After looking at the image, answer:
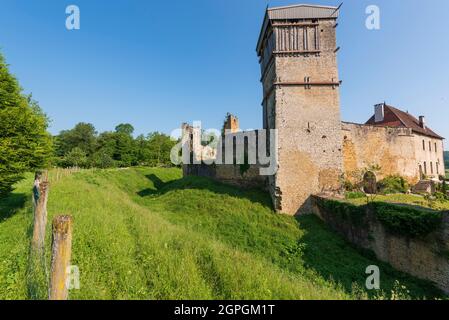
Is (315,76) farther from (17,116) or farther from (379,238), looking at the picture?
(17,116)

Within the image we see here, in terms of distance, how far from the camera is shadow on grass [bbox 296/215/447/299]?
282 inches

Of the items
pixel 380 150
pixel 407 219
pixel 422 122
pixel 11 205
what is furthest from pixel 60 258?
pixel 422 122

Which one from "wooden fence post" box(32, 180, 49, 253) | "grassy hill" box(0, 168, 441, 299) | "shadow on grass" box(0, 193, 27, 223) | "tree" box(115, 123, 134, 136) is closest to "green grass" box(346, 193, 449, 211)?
"grassy hill" box(0, 168, 441, 299)

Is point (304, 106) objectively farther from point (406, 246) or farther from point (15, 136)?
point (15, 136)

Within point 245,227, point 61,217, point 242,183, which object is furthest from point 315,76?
point 61,217

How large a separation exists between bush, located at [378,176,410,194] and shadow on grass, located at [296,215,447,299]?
30.2 ft

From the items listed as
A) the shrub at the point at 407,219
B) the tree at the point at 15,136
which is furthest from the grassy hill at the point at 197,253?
the tree at the point at 15,136

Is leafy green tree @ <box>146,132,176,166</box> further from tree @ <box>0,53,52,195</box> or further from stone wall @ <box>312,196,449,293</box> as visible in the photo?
stone wall @ <box>312,196,449,293</box>

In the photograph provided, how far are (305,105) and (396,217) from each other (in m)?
7.67

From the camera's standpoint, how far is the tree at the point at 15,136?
7.01 m

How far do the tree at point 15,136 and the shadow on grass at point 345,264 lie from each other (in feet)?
37.5

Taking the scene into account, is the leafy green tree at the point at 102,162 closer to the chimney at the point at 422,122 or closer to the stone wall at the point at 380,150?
the stone wall at the point at 380,150

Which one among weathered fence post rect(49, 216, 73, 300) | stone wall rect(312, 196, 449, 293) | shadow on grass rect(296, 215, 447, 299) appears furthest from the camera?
shadow on grass rect(296, 215, 447, 299)

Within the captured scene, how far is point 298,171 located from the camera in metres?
12.9
